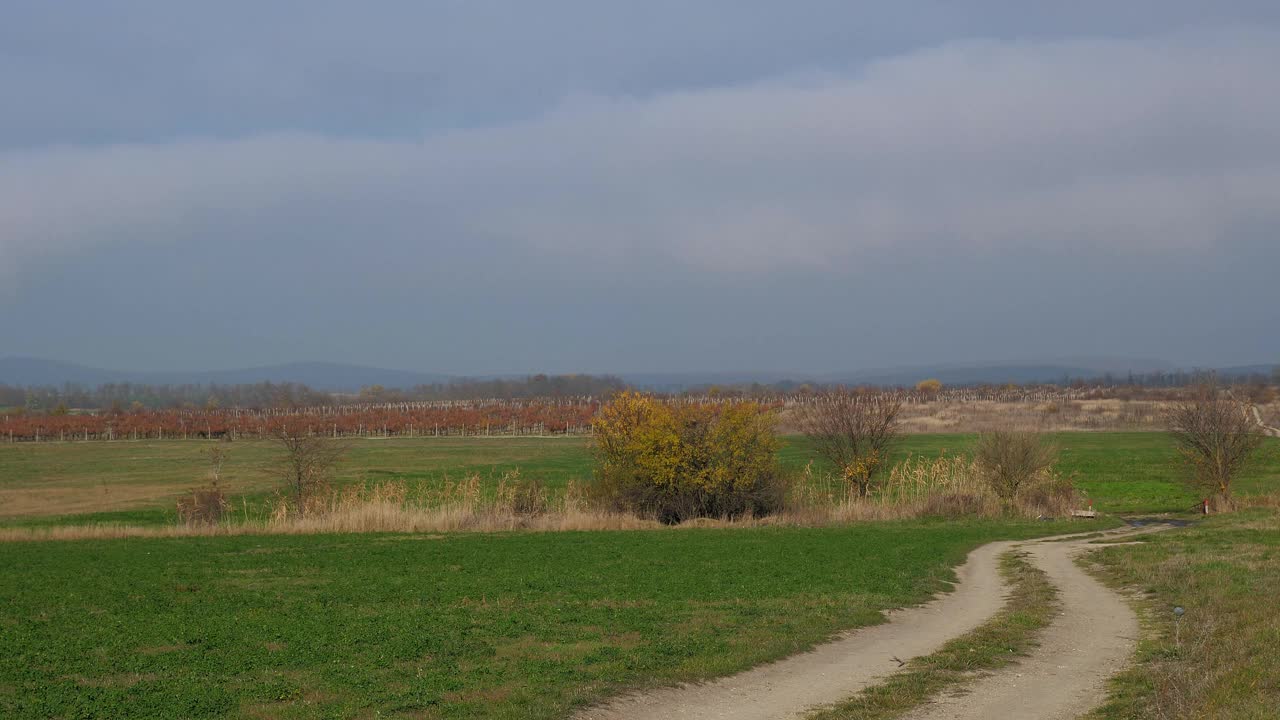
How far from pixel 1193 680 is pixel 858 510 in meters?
28.9

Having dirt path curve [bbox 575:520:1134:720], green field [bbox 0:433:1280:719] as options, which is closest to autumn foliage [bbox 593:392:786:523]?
green field [bbox 0:433:1280:719]

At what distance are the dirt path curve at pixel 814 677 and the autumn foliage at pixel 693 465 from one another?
20902mm

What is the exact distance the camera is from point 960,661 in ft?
46.3

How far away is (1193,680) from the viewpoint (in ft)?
38.8

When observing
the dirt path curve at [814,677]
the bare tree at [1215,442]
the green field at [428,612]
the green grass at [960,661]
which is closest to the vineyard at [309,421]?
the bare tree at [1215,442]

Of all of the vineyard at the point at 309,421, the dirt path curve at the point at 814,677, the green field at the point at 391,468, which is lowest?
the green field at the point at 391,468

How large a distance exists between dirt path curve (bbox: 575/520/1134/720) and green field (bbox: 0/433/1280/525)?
26.7 meters

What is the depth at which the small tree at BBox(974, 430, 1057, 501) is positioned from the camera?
144ft

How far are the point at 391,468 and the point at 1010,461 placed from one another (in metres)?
42.8

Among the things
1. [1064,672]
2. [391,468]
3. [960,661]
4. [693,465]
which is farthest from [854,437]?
[1064,672]

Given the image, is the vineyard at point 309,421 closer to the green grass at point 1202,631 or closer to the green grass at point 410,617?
the green grass at point 410,617

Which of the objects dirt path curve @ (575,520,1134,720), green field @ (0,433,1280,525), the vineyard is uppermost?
dirt path curve @ (575,520,1134,720)

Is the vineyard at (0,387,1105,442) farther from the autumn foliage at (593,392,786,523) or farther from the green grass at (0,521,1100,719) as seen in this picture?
the green grass at (0,521,1100,719)

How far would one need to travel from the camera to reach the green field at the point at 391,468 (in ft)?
164
